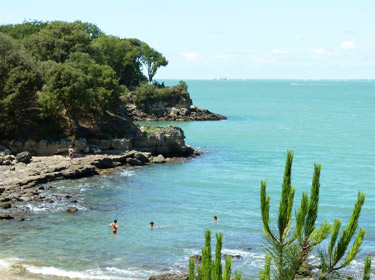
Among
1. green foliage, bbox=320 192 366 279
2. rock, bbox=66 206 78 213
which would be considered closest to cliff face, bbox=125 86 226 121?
rock, bbox=66 206 78 213

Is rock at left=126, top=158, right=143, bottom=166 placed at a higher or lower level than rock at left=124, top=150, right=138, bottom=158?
lower

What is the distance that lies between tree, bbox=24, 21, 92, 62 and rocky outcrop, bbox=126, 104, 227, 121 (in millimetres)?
29682

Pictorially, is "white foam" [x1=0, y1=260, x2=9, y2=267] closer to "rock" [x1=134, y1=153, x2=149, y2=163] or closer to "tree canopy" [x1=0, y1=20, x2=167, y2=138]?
"tree canopy" [x1=0, y1=20, x2=167, y2=138]

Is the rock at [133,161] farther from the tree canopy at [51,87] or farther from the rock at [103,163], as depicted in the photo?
the tree canopy at [51,87]

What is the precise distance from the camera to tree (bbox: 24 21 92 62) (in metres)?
73.2

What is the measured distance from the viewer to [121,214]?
40.5 metres

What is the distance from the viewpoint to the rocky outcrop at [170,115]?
347ft

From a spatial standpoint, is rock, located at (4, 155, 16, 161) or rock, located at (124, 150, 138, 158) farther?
rock, located at (124, 150, 138, 158)

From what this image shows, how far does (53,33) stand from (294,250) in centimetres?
7030

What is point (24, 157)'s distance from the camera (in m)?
51.8

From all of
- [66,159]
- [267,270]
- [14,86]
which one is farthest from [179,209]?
[267,270]

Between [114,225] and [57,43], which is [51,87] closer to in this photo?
[57,43]

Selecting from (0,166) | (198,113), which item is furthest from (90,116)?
(198,113)

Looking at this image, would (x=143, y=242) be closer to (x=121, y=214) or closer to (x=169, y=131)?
(x=121, y=214)
